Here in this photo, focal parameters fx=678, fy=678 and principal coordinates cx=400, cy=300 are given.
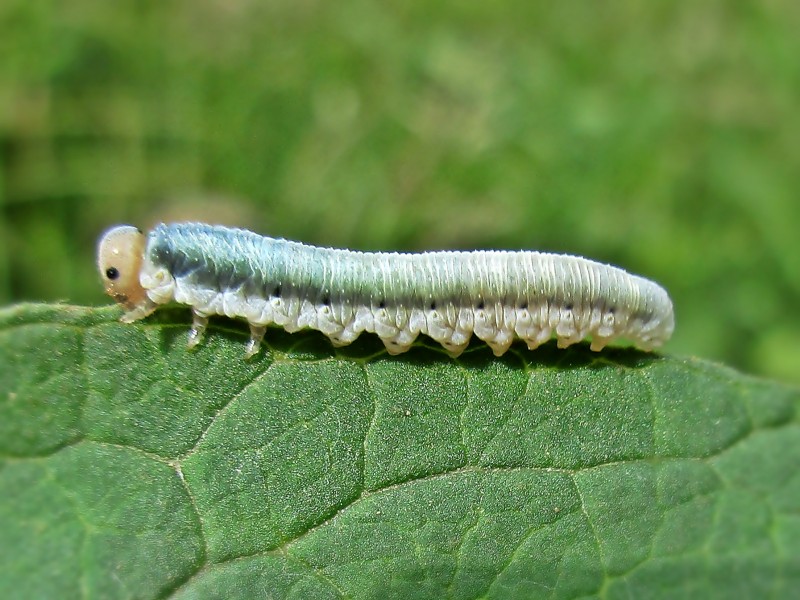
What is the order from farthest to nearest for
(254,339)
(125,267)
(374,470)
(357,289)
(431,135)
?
(431,135)
(357,289)
(125,267)
(254,339)
(374,470)

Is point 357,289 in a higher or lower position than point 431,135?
lower

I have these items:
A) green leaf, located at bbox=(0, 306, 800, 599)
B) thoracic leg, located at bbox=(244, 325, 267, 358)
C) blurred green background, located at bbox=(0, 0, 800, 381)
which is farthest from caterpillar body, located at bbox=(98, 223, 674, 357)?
blurred green background, located at bbox=(0, 0, 800, 381)

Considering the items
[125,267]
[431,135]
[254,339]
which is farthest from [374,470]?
[431,135]

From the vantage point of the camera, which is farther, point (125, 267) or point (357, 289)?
point (357, 289)

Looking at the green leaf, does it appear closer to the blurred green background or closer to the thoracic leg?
the thoracic leg

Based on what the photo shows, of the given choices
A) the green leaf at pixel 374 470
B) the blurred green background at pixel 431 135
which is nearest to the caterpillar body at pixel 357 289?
the green leaf at pixel 374 470

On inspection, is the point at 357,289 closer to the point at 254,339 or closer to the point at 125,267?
the point at 254,339
